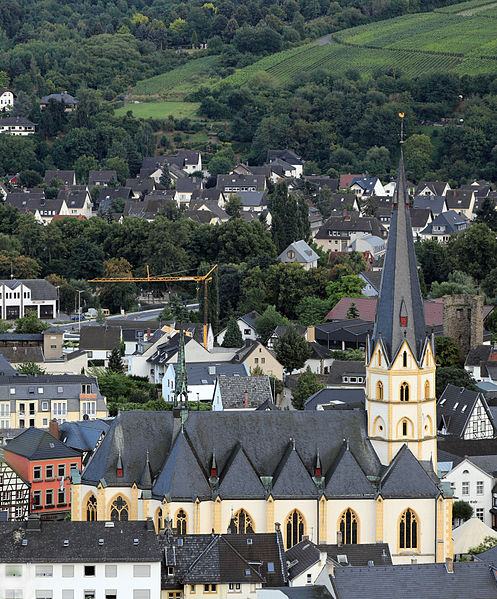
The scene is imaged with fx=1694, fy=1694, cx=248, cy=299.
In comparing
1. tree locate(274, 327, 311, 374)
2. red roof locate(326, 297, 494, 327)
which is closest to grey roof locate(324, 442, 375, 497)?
tree locate(274, 327, 311, 374)

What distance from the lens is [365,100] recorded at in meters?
196

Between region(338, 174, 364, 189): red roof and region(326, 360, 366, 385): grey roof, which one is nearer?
region(326, 360, 366, 385): grey roof

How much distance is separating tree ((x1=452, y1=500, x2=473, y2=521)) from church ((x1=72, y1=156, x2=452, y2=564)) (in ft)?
32.8

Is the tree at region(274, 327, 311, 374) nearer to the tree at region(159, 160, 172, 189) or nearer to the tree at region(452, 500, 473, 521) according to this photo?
the tree at region(452, 500, 473, 521)

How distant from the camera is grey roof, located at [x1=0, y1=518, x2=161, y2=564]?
5294 centimetres

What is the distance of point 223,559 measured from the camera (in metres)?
53.9

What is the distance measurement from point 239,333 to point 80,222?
37767 mm

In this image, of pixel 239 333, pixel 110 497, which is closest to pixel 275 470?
pixel 110 497

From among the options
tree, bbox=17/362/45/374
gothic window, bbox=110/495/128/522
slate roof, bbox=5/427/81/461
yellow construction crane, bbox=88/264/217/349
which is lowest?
yellow construction crane, bbox=88/264/217/349

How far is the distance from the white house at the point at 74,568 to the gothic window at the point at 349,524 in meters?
9.73

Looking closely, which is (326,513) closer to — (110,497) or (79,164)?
(110,497)

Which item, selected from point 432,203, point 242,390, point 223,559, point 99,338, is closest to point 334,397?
point 242,390

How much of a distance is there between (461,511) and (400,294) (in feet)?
45.5

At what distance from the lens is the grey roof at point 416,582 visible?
49375mm
